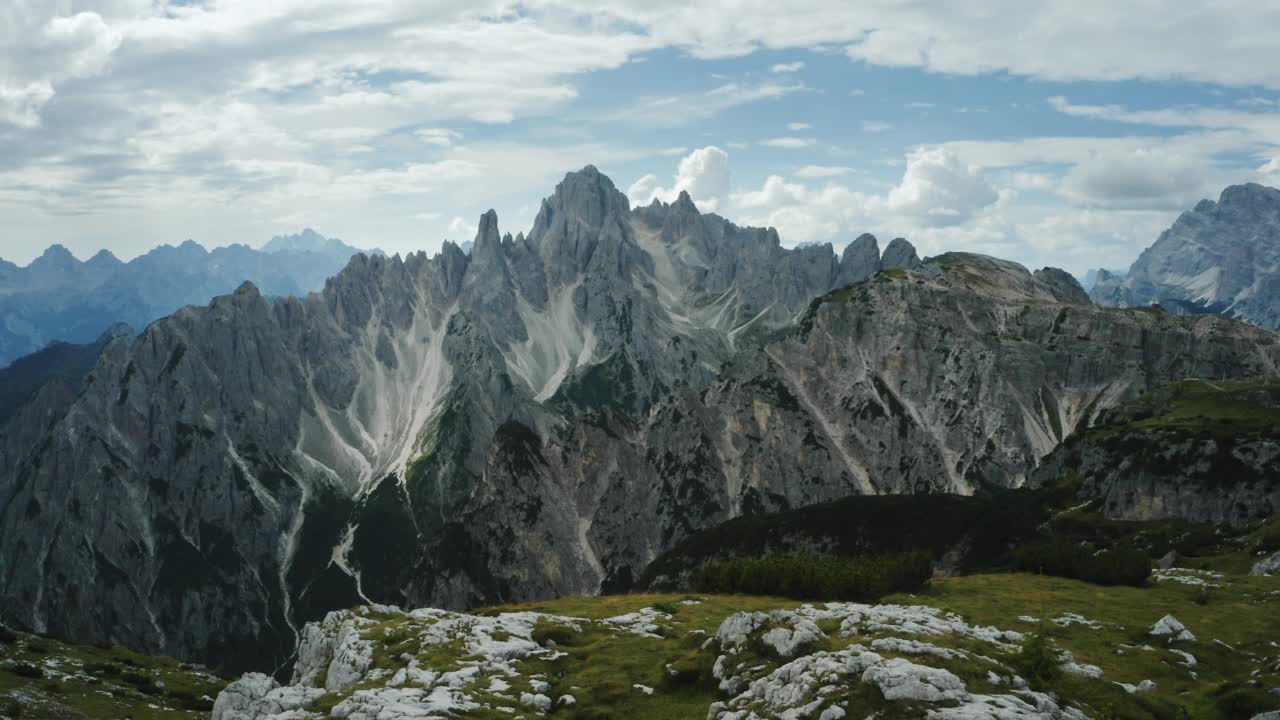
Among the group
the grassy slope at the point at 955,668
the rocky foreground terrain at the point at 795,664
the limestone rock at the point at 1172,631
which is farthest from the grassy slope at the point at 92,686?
the limestone rock at the point at 1172,631

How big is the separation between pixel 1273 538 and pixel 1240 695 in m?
130

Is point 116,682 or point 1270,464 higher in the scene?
point 1270,464

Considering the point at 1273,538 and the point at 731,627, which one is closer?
the point at 731,627

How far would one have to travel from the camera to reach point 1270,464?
196 metres

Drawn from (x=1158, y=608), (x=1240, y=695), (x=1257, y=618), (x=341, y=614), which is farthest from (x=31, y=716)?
(x=1257, y=618)

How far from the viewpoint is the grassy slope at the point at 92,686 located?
78.8m

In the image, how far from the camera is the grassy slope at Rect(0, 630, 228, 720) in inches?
3100

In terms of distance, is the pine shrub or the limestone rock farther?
the pine shrub

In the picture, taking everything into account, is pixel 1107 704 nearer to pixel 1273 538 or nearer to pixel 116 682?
pixel 116 682

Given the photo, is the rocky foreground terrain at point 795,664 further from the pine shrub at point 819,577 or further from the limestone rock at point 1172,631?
the pine shrub at point 819,577

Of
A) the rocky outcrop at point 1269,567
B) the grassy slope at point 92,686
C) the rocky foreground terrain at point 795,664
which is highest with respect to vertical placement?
the rocky foreground terrain at point 795,664

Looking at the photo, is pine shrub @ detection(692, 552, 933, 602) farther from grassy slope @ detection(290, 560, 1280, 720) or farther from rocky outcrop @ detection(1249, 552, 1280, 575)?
rocky outcrop @ detection(1249, 552, 1280, 575)

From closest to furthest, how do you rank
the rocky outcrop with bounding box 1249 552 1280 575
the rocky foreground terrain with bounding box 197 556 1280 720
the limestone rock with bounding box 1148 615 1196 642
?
1. the rocky foreground terrain with bounding box 197 556 1280 720
2. the limestone rock with bounding box 1148 615 1196 642
3. the rocky outcrop with bounding box 1249 552 1280 575

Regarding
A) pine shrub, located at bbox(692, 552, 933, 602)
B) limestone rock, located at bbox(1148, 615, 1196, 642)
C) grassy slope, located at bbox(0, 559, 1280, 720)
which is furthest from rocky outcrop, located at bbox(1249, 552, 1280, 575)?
limestone rock, located at bbox(1148, 615, 1196, 642)
